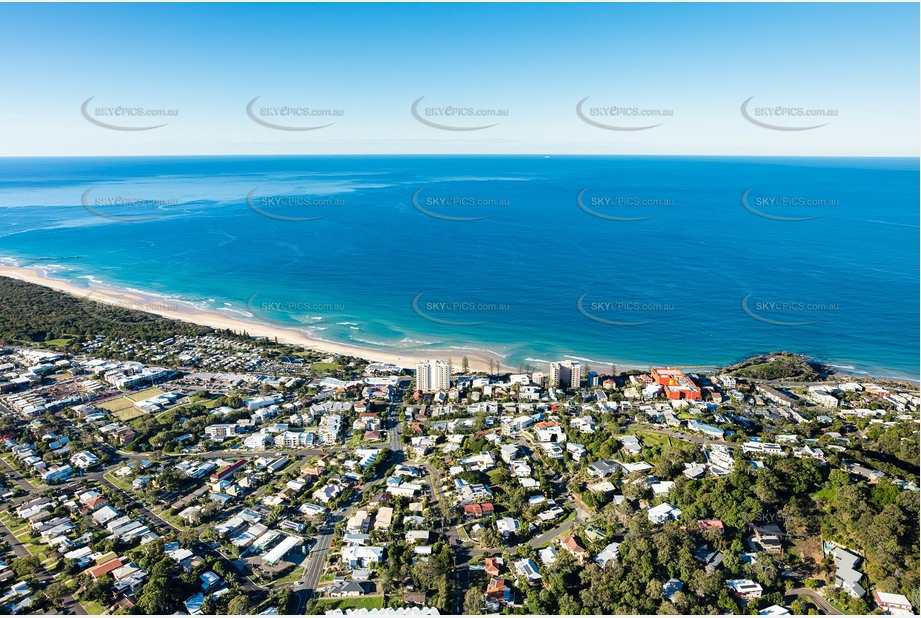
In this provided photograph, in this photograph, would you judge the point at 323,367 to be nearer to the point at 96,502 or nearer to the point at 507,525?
the point at 96,502

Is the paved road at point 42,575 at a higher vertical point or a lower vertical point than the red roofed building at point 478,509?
lower

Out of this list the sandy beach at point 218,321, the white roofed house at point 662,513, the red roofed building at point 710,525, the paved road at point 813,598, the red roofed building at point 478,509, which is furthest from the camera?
the sandy beach at point 218,321

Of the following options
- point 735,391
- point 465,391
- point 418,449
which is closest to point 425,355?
point 465,391

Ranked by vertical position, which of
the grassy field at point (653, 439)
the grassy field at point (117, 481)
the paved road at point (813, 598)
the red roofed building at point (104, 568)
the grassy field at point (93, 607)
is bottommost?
the grassy field at point (93, 607)

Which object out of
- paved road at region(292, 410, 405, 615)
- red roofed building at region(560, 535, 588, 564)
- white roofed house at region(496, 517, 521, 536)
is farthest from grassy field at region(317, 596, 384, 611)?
red roofed building at region(560, 535, 588, 564)

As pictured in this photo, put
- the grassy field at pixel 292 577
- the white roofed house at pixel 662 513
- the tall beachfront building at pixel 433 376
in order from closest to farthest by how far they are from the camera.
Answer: the grassy field at pixel 292 577 < the white roofed house at pixel 662 513 < the tall beachfront building at pixel 433 376

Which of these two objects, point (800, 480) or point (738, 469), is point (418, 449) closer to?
point (738, 469)

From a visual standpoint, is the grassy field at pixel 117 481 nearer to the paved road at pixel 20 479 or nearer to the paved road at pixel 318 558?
the paved road at pixel 20 479

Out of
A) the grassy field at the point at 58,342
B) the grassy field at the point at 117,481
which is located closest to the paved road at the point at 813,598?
the grassy field at the point at 117,481
